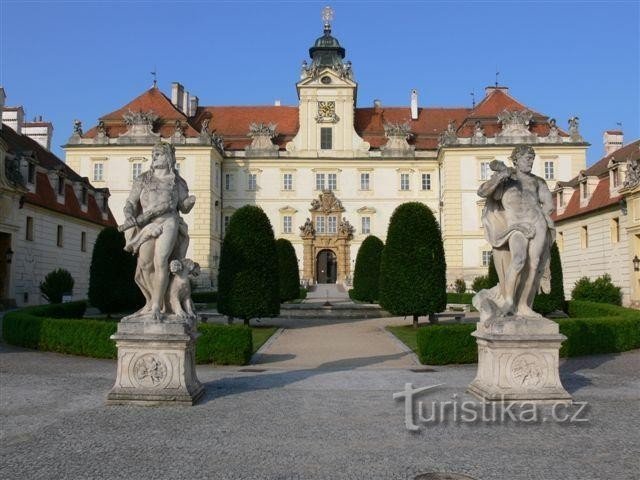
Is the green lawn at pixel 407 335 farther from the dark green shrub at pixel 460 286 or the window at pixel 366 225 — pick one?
the window at pixel 366 225

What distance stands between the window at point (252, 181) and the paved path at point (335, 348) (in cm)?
2868

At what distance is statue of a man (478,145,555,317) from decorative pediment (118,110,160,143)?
4074cm

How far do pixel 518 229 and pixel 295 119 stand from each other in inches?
1787

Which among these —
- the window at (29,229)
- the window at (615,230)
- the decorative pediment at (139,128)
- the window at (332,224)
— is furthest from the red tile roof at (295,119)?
the window at (29,229)

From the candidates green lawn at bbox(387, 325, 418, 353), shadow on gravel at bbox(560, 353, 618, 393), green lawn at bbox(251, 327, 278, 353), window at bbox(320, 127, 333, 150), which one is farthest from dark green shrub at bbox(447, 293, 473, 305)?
window at bbox(320, 127, 333, 150)

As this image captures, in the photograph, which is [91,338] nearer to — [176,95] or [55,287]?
[55,287]

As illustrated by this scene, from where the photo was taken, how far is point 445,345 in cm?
1112

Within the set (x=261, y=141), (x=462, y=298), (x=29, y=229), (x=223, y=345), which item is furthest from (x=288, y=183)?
(x=223, y=345)

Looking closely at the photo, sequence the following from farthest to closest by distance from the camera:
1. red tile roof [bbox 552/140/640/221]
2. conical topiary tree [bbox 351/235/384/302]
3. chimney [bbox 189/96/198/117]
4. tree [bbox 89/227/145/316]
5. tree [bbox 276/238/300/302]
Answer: chimney [bbox 189/96/198/117], conical topiary tree [bbox 351/235/384/302], tree [bbox 276/238/300/302], red tile roof [bbox 552/140/640/221], tree [bbox 89/227/145/316]

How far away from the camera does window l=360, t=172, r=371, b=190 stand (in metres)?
47.8

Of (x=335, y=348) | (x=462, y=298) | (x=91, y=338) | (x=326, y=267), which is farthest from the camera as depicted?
(x=326, y=267)

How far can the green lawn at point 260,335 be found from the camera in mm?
14677

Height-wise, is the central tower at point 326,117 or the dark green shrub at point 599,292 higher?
the central tower at point 326,117

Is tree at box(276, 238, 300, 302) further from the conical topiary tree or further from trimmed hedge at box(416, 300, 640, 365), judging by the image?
trimmed hedge at box(416, 300, 640, 365)
